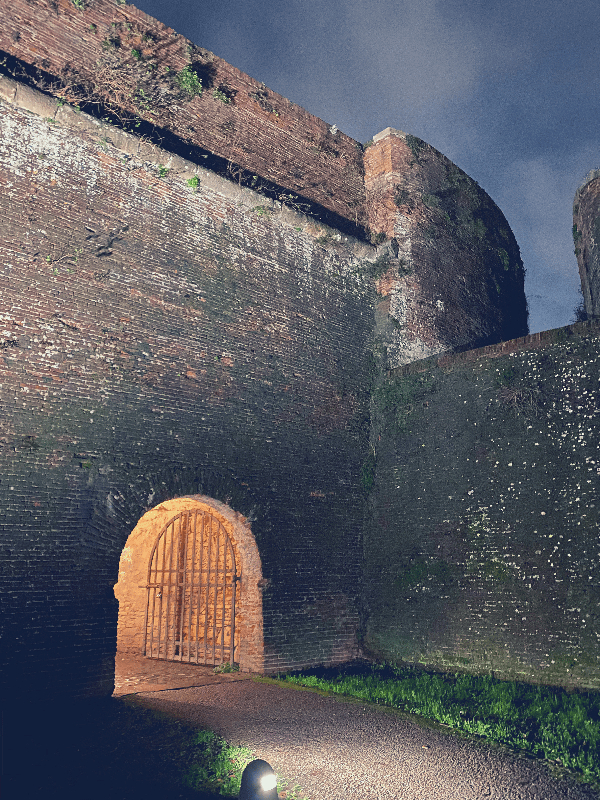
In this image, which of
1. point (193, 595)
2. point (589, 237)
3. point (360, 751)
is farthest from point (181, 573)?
point (589, 237)

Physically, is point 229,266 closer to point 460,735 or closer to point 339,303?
point 339,303

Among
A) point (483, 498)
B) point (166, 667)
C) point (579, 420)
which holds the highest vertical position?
point (579, 420)

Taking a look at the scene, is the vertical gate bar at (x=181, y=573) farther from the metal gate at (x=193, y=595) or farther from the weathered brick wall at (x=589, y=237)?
the weathered brick wall at (x=589, y=237)

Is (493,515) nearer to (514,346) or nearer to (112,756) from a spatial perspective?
(514,346)

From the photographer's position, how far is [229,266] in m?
8.82

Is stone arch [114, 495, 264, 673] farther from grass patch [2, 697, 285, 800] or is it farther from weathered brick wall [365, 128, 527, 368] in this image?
weathered brick wall [365, 128, 527, 368]

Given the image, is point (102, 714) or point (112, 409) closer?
point (102, 714)

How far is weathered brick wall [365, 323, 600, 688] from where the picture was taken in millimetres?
7312

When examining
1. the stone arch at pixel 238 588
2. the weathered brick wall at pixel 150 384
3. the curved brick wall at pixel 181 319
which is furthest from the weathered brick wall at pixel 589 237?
the stone arch at pixel 238 588

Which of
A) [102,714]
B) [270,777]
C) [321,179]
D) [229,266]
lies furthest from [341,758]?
[321,179]

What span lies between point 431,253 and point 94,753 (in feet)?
32.0

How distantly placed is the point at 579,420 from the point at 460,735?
4100 mm

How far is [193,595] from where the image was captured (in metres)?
9.65

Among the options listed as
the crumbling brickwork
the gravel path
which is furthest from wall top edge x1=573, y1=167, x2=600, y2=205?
the gravel path
